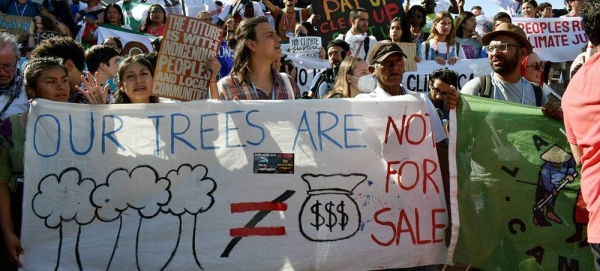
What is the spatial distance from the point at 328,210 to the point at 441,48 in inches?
213

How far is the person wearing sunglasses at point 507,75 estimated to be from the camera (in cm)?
490

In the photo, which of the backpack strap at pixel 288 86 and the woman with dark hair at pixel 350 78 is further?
the woman with dark hair at pixel 350 78

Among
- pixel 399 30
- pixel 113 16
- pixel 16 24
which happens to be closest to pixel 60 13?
pixel 113 16

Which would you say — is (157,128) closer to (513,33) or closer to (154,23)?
(513,33)

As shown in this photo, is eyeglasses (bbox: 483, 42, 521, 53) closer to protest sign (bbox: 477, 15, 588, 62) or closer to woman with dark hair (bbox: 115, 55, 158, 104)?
woman with dark hair (bbox: 115, 55, 158, 104)

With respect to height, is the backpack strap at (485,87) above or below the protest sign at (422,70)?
below

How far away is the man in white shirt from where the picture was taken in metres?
9.44

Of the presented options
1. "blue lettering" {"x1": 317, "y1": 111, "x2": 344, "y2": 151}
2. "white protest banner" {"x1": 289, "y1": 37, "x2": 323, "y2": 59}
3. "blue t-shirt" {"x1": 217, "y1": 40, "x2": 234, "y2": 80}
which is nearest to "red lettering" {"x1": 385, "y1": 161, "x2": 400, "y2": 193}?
"blue lettering" {"x1": 317, "y1": 111, "x2": 344, "y2": 151}

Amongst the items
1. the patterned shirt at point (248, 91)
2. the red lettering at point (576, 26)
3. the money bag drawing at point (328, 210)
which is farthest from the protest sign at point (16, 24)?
the red lettering at point (576, 26)

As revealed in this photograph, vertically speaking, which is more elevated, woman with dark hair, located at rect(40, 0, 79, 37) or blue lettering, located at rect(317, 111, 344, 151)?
woman with dark hair, located at rect(40, 0, 79, 37)

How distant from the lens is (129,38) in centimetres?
1004

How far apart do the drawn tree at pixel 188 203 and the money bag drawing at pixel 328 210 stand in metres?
0.52

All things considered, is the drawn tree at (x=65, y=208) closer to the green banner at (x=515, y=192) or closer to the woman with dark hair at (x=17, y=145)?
the woman with dark hair at (x=17, y=145)

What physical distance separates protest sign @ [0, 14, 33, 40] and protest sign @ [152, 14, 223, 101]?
5478 mm
